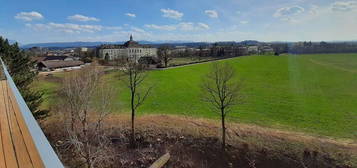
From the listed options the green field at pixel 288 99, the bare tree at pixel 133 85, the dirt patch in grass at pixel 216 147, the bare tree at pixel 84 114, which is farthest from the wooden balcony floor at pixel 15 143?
the green field at pixel 288 99

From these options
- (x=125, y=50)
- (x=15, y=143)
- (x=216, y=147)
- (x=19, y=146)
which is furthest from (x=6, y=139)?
(x=125, y=50)

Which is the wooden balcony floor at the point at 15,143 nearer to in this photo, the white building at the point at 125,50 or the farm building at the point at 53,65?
the farm building at the point at 53,65

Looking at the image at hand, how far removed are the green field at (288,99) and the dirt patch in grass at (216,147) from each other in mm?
2245

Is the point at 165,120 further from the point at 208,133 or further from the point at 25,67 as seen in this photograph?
the point at 25,67

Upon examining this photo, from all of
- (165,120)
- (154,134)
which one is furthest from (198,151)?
(165,120)

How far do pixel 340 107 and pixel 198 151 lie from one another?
1563cm

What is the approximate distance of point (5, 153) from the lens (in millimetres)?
2166

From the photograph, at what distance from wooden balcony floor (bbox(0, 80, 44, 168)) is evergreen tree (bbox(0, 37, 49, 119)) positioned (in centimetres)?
1073

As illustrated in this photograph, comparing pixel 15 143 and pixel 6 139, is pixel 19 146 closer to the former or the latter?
pixel 15 143

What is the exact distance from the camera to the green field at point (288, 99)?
16.7 meters

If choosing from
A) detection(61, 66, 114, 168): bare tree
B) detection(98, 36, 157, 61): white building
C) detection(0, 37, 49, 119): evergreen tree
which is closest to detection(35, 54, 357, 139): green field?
detection(61, 66, 114, 168): bare tree

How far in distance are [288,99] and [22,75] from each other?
24041 mm

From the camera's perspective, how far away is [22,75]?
14.3 metres

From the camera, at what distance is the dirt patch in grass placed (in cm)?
1191
